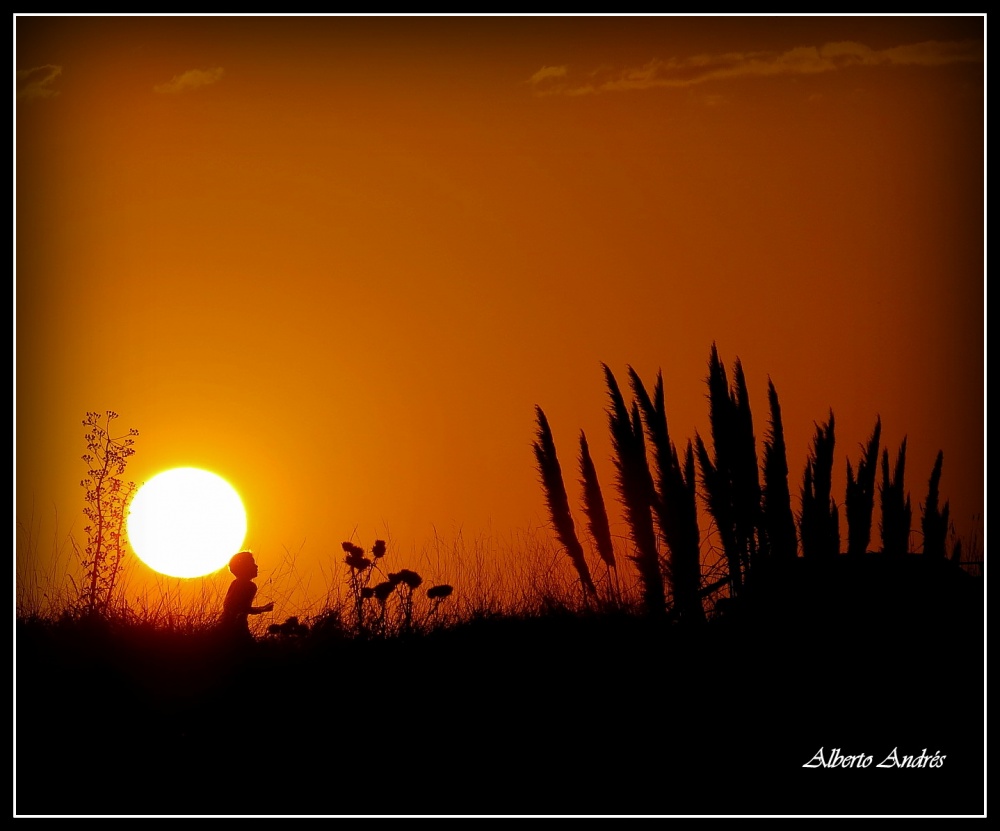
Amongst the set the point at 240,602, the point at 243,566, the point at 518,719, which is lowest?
the point at 518,719

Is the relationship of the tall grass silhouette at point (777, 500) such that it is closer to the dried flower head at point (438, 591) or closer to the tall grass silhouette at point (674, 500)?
the tall grass silhouette at point (674, 500)

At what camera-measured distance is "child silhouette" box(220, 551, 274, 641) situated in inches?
238

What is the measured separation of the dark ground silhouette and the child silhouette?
165mm

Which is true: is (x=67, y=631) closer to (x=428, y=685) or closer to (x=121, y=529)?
(x=121, y=529)

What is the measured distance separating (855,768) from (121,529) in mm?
4787

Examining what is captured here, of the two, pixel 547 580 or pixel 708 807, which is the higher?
pixel 547 580

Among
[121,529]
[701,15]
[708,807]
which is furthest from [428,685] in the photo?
[701,15]

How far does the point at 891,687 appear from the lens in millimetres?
5734

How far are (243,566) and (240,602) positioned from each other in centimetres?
21

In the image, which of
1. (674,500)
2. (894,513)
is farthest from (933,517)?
(674,500)

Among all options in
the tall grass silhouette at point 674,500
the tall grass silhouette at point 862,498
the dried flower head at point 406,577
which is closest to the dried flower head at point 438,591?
the dried flower head at point 406,577
